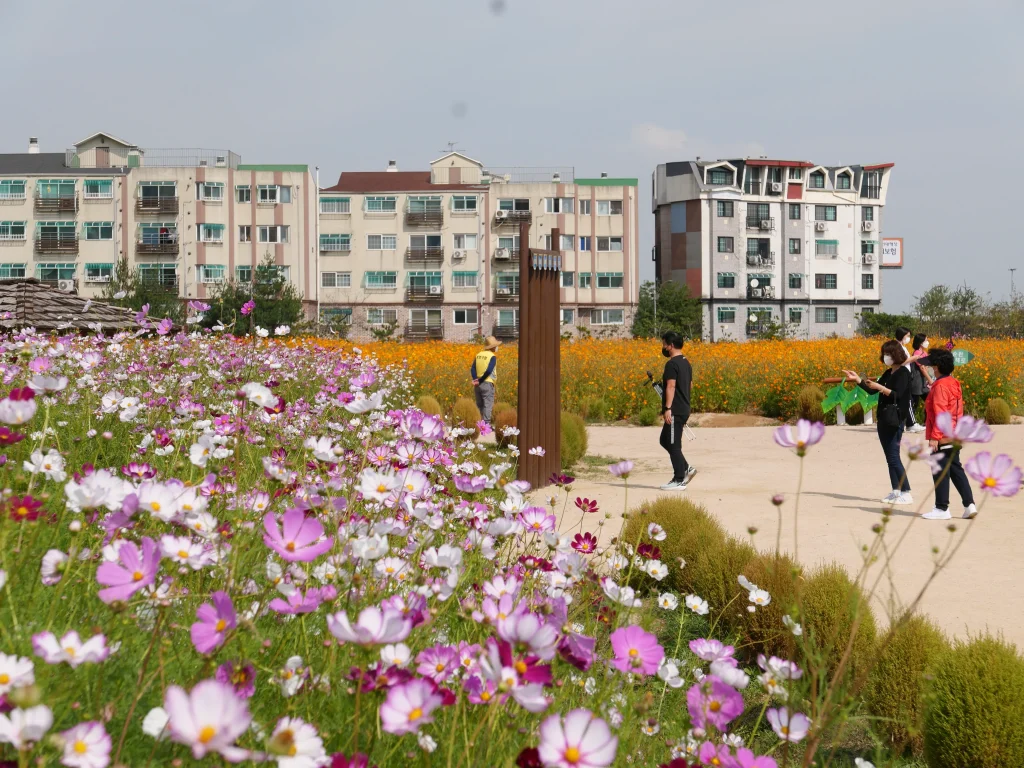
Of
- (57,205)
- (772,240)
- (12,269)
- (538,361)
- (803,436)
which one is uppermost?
(57,205)

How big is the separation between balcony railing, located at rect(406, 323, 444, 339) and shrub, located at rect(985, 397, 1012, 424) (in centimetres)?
4082

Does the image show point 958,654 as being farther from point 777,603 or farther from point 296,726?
point 296,726

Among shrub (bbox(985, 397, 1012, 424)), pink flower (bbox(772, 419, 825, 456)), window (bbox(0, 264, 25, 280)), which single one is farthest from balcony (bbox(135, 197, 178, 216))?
pink flower (bbox(772, 419, 825, 456))

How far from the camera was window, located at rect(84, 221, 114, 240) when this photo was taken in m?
53.6

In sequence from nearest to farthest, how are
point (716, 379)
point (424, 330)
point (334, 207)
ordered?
point (716, 379), point (334, 207), point (424, 330)

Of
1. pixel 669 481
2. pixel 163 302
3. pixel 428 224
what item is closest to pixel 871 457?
pixel 669 481

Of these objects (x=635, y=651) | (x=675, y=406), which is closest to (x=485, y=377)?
(x=675, y=406)

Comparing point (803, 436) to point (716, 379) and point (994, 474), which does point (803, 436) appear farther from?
point (716, 379)

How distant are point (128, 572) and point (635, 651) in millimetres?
851

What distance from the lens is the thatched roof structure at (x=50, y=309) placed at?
414 inches

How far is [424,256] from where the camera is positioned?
55938 millimetres

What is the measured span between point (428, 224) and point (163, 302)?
16096 millimetres

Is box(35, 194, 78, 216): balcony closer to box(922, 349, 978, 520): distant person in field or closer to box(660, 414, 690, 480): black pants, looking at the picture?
box(660, 414, 690, 480): black pants

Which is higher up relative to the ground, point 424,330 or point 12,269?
point 12,269
